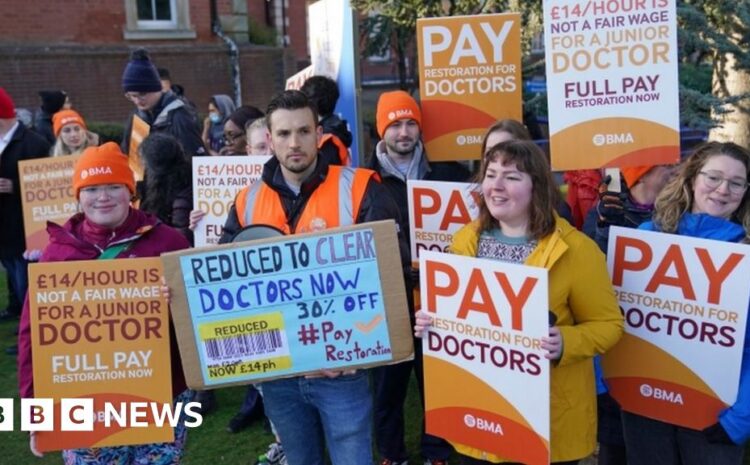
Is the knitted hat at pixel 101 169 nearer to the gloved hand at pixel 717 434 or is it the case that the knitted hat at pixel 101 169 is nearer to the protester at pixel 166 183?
the protester at pixel 166 183

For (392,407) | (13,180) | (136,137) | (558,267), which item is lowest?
(392,407)

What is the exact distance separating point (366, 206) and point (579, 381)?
3.32 ft

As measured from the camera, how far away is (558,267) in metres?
2.62

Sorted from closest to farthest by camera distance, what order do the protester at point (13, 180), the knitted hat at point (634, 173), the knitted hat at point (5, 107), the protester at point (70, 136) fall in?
the knitted hat at point (634, 173)
the knitted hat at point (5, 107)
the protester at point (13, 180)
the protester at point (70, 136)

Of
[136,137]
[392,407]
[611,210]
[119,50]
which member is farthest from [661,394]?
[119,50]

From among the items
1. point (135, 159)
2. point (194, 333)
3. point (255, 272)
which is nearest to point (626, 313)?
point (255, 272)

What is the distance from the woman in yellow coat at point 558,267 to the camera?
261 centimetres

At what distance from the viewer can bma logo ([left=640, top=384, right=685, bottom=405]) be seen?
2.84 metres

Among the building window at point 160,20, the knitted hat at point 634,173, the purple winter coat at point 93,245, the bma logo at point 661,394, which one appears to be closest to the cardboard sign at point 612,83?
Answer: the knitted hat at point 634,173

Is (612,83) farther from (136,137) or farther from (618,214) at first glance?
(136,137)

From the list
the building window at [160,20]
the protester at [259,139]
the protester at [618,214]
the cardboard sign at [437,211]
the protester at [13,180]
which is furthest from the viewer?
the building window at [160,20]

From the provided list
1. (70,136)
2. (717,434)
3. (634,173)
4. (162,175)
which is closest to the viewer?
(717,434)

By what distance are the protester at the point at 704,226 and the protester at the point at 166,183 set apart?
274 cm

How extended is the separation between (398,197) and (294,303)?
5.03 ft
